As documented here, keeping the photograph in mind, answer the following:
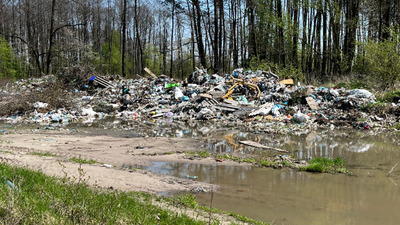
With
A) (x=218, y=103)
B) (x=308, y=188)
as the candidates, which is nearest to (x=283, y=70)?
(x=218, y=103)

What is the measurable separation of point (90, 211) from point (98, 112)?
13426 mm

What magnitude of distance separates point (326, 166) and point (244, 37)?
2601cm

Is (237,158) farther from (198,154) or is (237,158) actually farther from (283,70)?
(283,70)

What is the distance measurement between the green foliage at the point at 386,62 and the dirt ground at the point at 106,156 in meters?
11.3

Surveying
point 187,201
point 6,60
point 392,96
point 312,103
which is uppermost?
point 6,60

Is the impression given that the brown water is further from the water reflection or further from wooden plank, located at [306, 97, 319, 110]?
wooden plank, located at [306, 97, 319, 110]

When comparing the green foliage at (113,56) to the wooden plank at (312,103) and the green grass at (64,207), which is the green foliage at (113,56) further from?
the green grass at (64,207)

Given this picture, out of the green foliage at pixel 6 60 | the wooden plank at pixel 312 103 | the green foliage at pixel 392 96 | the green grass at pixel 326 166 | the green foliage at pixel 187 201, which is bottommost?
the green foliage at pixel 187 201

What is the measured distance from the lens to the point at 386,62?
47.5ft

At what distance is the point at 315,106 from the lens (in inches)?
531

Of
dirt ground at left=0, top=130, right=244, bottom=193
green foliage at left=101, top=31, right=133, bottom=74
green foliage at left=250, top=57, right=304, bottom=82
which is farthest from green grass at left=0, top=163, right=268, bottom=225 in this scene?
green foliage at left=101, top=31, right=133, bottom=74

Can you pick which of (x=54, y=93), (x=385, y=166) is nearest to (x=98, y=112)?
(x=54, y=93)

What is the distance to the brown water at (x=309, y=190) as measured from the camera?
12.8 feet

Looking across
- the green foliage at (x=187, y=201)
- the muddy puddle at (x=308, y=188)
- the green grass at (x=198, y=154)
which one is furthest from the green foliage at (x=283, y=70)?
the green foliage at (x=187, y=201)
